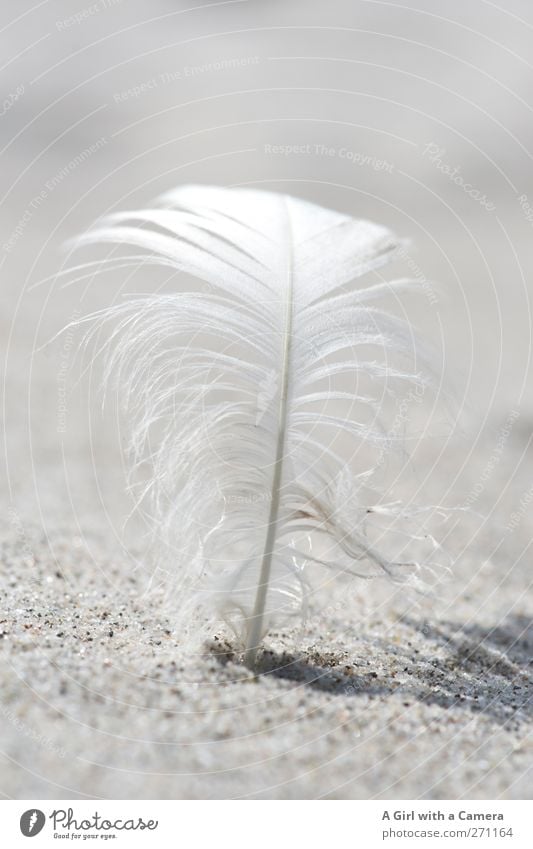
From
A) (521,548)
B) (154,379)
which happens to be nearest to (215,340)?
(521,548)

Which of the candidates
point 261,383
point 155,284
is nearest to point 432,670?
point 261,383

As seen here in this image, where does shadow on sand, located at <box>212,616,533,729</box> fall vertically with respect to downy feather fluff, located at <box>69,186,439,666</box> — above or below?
below

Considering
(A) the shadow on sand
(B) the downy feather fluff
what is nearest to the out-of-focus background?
(A) the shadow on sand

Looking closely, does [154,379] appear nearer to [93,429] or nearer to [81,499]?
[81,499]

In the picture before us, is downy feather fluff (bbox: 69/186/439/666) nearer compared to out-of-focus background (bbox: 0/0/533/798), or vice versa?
out-of-focus background (bbox: 0/0/533/798)

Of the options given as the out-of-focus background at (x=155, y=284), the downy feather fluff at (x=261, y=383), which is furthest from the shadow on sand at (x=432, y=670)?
the downy feather fluff at (x=261, y=383)

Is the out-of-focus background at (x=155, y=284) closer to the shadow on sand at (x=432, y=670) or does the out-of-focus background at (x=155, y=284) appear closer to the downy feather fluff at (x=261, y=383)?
the shadow on sand at (x=432, y=670)

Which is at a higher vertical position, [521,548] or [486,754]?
[521,548]

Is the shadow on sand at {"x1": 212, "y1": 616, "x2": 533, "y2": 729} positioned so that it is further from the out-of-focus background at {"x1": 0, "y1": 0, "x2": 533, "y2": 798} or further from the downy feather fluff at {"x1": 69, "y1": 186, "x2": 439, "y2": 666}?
the downy feather fluff at {"x1": 69, "y1": 186, "x2": 439, "y2": 666}
